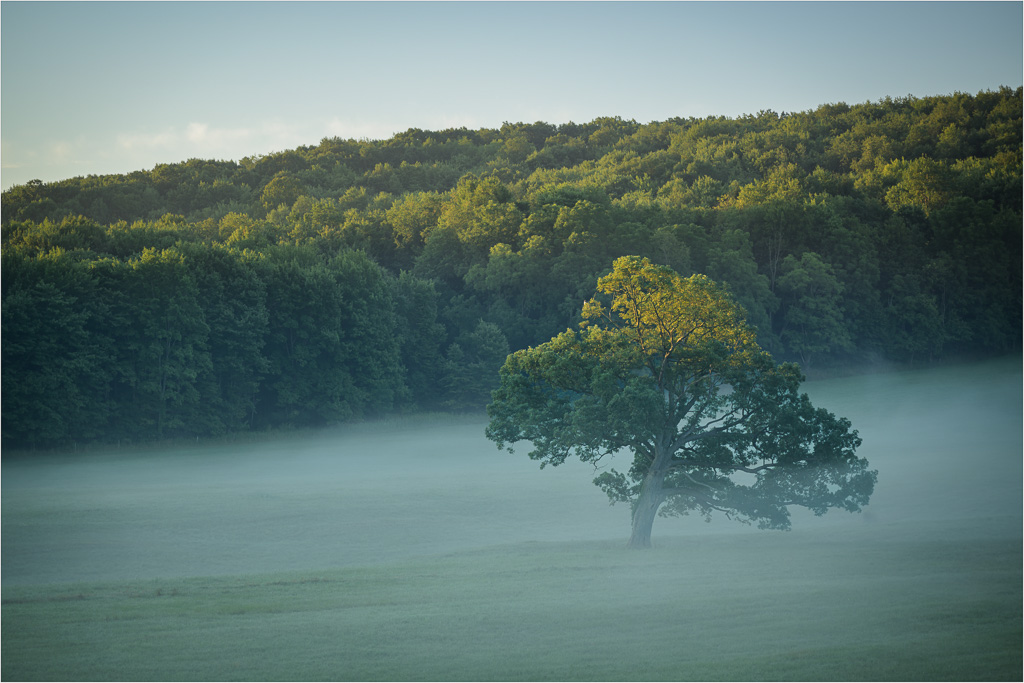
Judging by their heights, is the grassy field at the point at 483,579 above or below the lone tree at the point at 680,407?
below

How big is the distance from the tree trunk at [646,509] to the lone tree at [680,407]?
3 centimetres

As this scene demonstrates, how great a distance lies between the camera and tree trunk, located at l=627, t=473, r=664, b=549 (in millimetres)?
23000

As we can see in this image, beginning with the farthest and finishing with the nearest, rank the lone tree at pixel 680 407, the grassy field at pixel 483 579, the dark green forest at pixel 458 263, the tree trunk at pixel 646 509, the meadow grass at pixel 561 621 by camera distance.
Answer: the dark green forest at pixel 458 263 → the tree trunk at pixel 646 509 → the lone tree at pixel 680 407 → the grassy field at pixel 483 579 → the meadow grass at pixel 561 621

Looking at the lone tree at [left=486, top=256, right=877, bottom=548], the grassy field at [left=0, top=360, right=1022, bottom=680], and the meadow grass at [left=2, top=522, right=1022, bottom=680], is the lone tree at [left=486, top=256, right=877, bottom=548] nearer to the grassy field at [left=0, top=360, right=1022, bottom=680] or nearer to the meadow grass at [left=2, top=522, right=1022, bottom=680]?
the grassy field at [left=0, top=360, right=1022, bottom=680]

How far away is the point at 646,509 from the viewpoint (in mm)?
23094

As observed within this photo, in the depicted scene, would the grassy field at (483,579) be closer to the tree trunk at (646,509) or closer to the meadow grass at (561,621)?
the meadow grass at (561,621)

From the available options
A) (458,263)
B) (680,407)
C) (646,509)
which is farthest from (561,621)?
(458,263)

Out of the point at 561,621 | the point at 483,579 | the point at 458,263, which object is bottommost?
the point at 483,579

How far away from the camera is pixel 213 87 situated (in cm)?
3581

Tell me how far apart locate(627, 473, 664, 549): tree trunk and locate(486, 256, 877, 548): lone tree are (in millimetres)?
28

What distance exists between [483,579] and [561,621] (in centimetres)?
376

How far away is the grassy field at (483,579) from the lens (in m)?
14.1

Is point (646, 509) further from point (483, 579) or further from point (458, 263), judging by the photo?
point (458, 263)

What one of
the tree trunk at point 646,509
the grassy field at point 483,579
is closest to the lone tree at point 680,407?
the tree trunk at point 646,509
